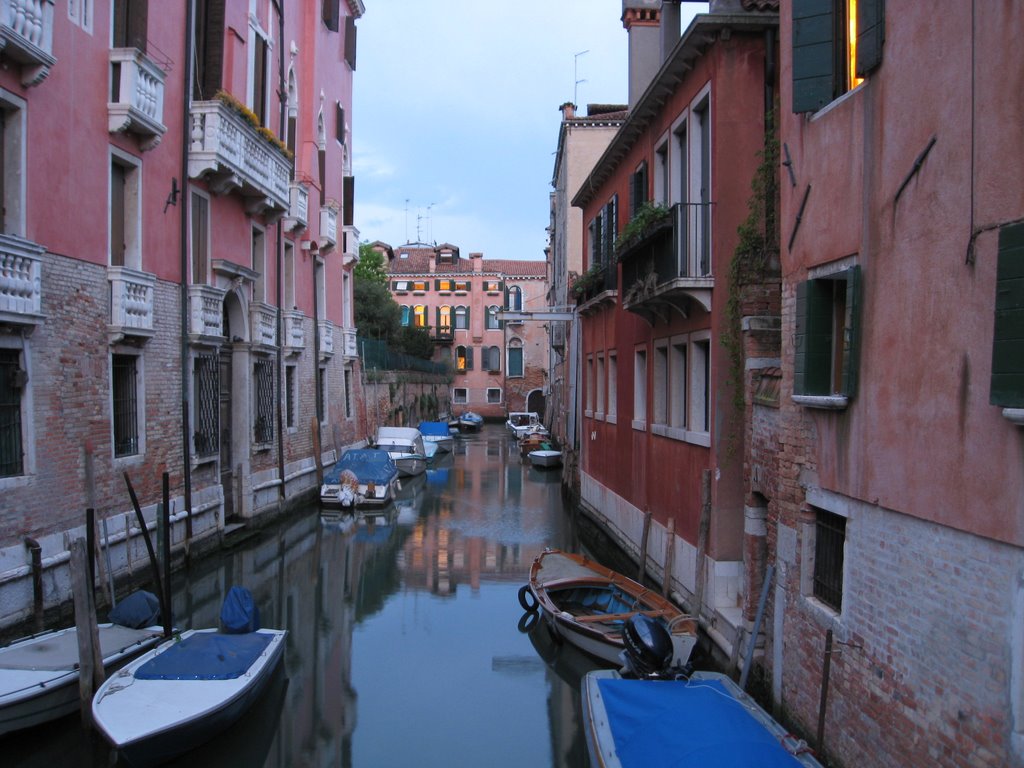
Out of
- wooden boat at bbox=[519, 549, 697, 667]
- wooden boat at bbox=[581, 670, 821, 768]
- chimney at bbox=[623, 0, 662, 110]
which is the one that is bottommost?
wooden boat at bbox=[519, 549, 697, 667]

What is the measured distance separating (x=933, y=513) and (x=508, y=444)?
32.6 metres

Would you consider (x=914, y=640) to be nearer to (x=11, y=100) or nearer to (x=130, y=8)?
(x=11, y=100)

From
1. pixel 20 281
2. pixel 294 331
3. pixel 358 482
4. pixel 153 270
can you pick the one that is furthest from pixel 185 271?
pixel 358 482

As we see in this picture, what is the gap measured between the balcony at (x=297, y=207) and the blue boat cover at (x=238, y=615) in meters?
10.6

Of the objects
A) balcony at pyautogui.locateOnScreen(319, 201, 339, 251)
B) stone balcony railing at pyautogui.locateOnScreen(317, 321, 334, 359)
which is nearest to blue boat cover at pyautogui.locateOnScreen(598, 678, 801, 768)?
stone balcony railing at pyautogui.locateOnScreen(317, 321, 334, 359)

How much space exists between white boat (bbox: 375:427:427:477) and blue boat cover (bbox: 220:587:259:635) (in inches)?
621

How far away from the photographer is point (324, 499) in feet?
60.7

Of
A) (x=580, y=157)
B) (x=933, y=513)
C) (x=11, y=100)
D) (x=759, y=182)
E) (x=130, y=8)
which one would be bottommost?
(x=933, y=513)

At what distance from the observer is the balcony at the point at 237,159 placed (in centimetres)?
1250

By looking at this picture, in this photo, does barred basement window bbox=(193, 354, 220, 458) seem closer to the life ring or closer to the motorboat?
the motorboat

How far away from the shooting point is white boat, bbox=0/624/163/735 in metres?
6.14

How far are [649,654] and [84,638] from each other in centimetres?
412

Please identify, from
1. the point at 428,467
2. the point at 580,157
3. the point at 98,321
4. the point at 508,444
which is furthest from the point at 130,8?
the point at 508,444

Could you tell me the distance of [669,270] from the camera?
9.24 metres
